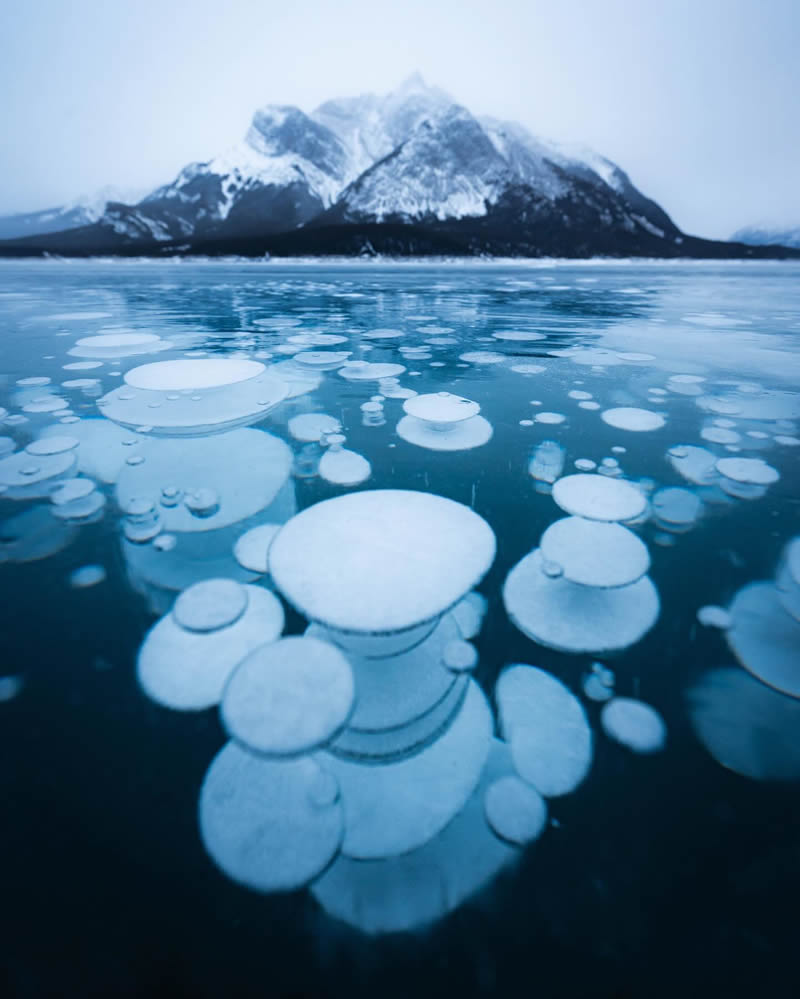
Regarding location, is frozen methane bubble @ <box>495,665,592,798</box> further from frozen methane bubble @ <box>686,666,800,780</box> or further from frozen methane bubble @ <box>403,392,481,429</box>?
frozen methane bubble @ <box>403,392,481,429</box>

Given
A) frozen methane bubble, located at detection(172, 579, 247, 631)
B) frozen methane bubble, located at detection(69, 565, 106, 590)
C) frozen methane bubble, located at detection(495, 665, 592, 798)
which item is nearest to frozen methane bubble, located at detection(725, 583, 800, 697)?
frozen methane bubble, located at detection(495, 665, 592, 798)

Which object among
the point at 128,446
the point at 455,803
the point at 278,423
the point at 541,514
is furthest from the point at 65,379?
the point at 455,803

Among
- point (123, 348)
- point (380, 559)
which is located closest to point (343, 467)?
point (380, 559)

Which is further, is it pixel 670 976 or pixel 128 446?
pixel 128 446

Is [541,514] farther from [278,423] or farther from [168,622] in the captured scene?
[278,423]

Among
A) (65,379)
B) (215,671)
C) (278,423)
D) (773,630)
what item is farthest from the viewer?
(65,379)

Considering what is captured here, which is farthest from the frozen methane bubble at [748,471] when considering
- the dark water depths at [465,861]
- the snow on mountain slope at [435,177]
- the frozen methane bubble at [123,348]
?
the snow on mountain slope at [435,177]

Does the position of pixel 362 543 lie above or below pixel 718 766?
above

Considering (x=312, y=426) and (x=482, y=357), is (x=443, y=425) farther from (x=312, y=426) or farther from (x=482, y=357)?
(x=482, y=357)
